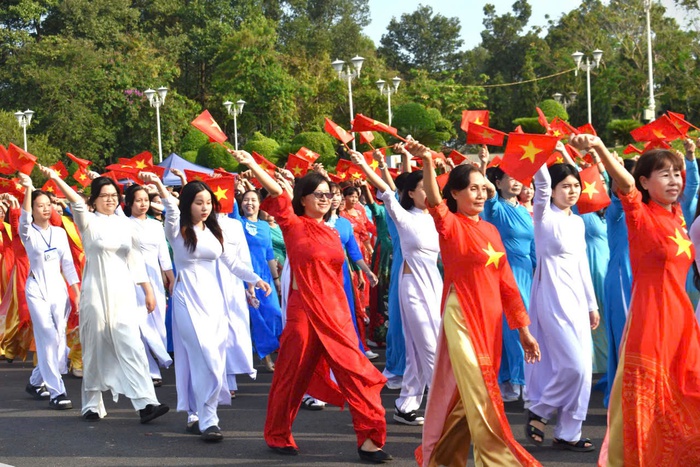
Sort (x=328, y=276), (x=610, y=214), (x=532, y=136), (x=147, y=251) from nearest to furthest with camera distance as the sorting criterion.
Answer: (x=532, y=136)
(x=328, y=276)
(x=610, y=214)
(x=147, y=251)

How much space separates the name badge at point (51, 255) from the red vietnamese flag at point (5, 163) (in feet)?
2.44

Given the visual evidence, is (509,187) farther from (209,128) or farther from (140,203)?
(140,203)

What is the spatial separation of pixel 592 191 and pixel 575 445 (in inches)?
75.1

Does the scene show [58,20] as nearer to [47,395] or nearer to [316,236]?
[47,395]

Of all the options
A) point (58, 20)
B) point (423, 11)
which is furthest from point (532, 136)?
point (423, 11)

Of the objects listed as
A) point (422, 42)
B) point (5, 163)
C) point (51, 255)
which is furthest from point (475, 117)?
point (422, 42)

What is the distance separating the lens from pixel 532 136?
545 cm

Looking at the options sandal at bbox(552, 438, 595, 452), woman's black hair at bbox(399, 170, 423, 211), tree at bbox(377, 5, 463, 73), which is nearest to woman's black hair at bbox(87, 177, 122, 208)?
woman's black hair at bbox(399, 170, 423, 211)

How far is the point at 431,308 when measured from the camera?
7.44 m

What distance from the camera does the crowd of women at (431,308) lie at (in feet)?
16.7

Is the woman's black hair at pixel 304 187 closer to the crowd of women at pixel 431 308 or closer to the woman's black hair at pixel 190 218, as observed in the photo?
the crowd of women at pixel 431 308

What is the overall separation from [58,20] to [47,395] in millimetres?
34865

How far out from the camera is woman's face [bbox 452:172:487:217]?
19.2 feet

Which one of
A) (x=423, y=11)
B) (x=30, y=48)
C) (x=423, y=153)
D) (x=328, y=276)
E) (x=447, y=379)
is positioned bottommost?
(x=447, y=379)
